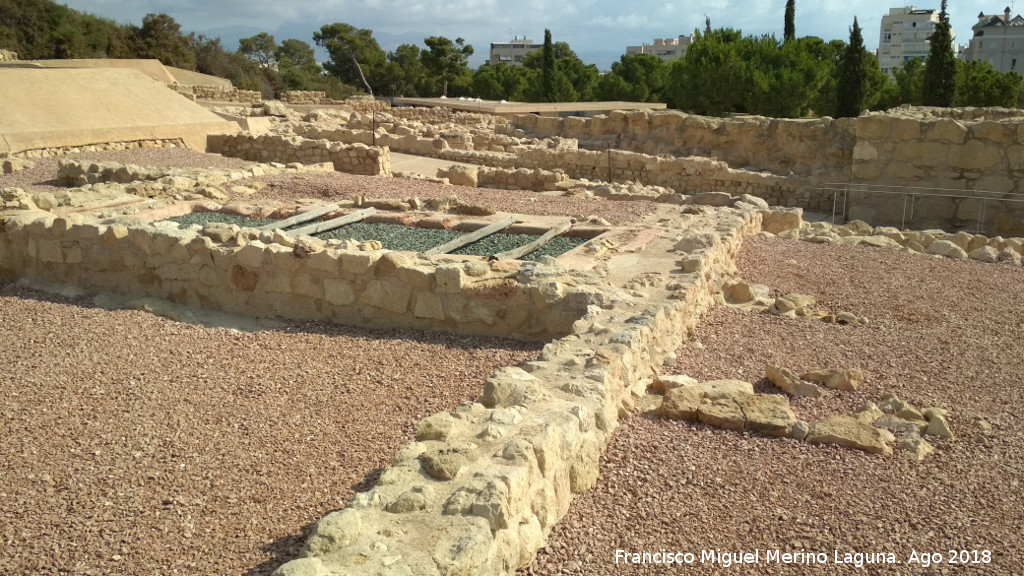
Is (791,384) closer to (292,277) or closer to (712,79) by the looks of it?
(292,277)

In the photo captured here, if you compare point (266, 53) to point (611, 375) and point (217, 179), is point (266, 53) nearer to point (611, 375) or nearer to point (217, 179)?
point (217, 179)

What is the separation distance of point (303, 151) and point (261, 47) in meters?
56.1

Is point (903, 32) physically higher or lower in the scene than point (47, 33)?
higher

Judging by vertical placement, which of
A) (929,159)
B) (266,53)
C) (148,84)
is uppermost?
(266,53)

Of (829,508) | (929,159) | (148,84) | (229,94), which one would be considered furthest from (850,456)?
(229,94)

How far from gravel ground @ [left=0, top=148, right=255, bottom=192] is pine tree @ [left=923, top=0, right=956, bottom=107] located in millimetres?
22066

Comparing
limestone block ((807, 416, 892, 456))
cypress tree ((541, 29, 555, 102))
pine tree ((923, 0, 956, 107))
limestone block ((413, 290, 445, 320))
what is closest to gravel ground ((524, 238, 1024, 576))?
limestone block ((807, 416, 892, 456))

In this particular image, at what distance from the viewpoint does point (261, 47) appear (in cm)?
6744

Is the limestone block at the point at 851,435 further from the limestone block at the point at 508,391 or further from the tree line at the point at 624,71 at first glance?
the tree line at the point at 624,71

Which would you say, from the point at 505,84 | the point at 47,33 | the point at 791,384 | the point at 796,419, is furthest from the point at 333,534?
the point at 505,84

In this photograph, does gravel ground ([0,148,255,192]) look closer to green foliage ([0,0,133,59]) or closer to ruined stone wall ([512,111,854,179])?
ruined stone wall ([512,111,854,179])

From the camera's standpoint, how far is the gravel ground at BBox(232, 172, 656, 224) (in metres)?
10.3

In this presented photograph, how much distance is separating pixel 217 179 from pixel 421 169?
19.8 feet

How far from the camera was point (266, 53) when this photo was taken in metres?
67.1
